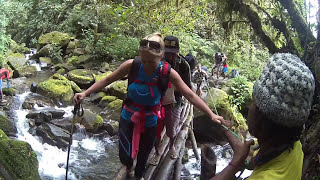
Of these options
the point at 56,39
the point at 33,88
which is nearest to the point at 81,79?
the point at 33,88

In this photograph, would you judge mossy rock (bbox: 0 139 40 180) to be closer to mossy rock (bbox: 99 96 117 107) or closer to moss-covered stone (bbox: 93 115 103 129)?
moss-covered stone (bbox: 93 115 103 129)

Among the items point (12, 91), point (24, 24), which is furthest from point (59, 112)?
point (24, 24)

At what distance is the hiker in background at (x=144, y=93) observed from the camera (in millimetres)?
2668

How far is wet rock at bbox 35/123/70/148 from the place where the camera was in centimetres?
786

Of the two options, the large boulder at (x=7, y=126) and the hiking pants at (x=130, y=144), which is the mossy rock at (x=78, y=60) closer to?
the large boulder at (x=7, y=126)

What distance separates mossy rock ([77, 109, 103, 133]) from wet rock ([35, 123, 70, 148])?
65 centimetres

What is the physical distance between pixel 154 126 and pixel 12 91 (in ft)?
29.8

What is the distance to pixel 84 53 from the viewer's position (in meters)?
16.2

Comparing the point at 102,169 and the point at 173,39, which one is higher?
the point at 173,39

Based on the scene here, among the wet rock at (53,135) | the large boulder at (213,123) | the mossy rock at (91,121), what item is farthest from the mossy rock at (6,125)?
the large boulder at (213,123)

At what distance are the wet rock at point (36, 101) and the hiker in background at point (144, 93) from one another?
759 cm

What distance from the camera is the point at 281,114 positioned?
1215mm

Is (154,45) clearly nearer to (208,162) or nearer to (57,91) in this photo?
(208,162)

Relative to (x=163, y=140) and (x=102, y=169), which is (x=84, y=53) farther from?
(x=163, y=140)
